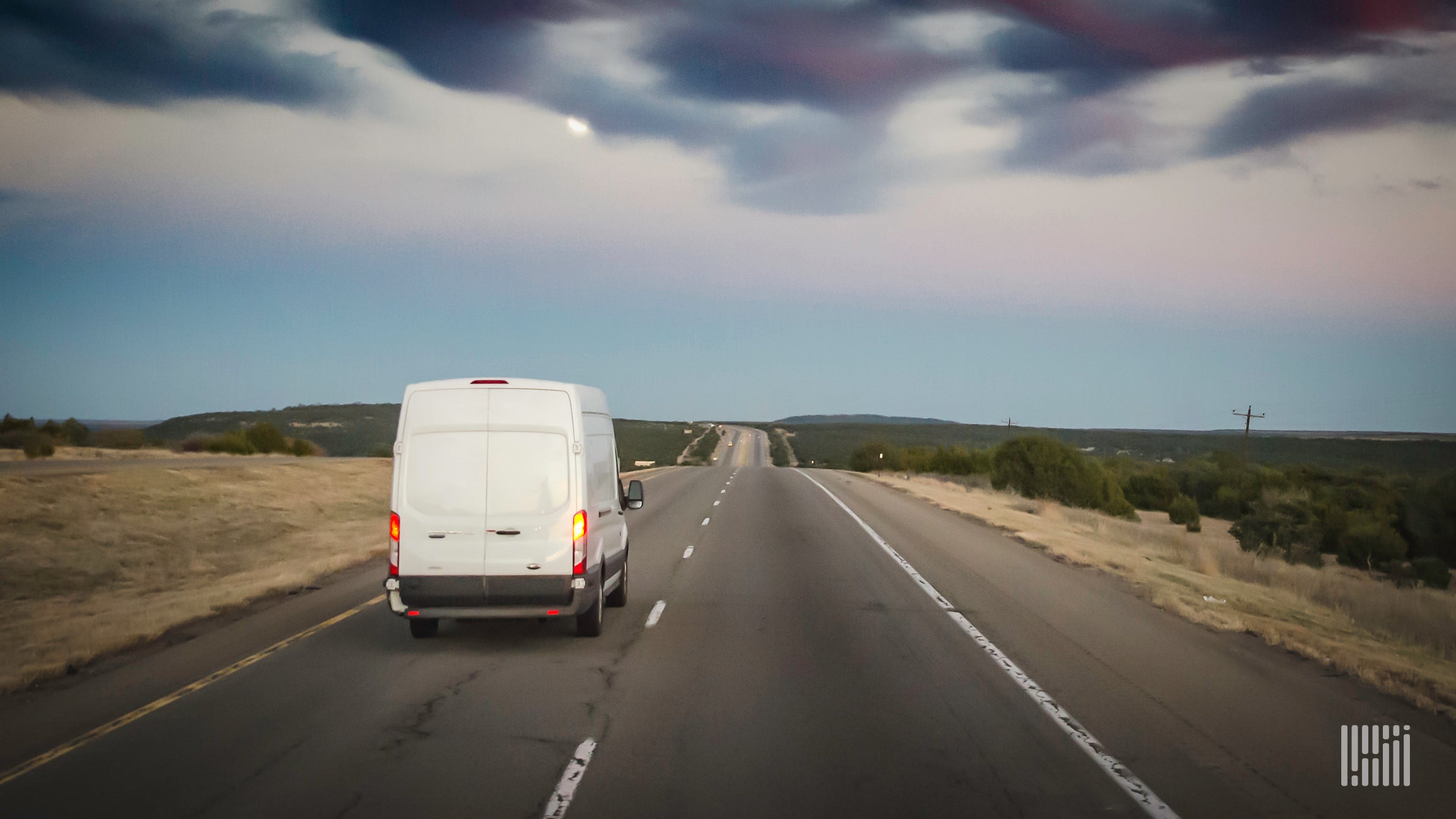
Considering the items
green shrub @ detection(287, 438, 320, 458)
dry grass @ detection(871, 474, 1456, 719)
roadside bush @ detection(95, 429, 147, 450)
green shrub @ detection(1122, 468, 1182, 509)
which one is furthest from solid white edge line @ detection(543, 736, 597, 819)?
green shrub @ detection(1122, 468, 1182, 509)

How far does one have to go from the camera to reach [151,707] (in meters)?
6.66

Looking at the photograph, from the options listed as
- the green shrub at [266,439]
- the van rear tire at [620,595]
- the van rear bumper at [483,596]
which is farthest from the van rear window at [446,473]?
the green shrub at [266,439]

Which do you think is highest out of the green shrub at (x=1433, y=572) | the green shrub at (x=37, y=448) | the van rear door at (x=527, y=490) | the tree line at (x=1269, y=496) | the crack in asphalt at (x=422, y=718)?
the van rear door at (x=527, y=490)

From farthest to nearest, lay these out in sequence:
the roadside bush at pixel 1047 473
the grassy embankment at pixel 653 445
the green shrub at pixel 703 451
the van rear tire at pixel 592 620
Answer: the grassy embankment at pixel 653 445 < the green shrub at pixel 703 451 < the roadside bush at pixel 1047 473 < the van rear tire at pixel 592 620

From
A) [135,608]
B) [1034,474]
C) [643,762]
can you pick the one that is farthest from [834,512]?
[1034,474]

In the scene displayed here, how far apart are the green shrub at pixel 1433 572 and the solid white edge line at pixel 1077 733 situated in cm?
3095

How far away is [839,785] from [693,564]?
32.7 ft

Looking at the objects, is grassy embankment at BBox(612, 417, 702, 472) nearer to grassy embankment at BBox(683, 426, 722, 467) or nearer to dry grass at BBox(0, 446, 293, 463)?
grassy embankment at BBox(683, 426, 722, 467)

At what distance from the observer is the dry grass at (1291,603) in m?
8.48

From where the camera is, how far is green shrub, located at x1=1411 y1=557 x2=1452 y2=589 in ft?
106

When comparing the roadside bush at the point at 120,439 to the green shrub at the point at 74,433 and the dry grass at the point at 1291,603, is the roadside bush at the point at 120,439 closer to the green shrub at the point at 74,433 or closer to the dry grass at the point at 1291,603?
the green shrub at the point at 74,433

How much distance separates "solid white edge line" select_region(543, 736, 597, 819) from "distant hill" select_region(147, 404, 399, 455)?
7792 cm

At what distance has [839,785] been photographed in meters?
5.23

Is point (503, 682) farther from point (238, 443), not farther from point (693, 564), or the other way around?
point (238, 443)
